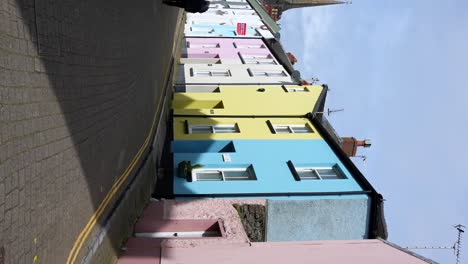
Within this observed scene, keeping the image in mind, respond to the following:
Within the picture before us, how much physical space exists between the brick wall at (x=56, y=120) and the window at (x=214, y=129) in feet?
28.5

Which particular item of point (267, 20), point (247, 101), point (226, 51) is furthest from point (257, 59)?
point (267, 20)

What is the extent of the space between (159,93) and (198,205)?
200 inches

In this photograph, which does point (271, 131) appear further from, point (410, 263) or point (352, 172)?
point (410, 263)

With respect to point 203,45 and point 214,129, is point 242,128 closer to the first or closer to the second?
point 214,129

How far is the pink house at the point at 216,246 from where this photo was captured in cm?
891

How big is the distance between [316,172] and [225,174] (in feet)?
9.87

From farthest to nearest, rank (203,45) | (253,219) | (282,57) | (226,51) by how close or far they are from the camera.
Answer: (203,45)
(226,51)
(282,57)
(253,219)

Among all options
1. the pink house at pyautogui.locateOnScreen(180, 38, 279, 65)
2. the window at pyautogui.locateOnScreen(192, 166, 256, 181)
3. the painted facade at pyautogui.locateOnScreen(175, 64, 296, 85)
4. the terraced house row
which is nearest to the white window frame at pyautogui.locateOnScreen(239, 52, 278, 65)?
the pink house at pyautogui.locateOnScreen(180, 38, 279, 65)

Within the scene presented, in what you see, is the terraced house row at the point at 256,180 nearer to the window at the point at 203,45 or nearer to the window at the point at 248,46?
the window at the point at 203,45

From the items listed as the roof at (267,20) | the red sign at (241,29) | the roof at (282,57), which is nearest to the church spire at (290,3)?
the roof at (267,20)

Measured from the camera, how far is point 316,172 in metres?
15.9

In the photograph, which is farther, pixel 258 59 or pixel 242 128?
pixel 258 59

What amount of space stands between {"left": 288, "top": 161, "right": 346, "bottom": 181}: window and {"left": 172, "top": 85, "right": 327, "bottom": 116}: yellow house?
13.7 ft

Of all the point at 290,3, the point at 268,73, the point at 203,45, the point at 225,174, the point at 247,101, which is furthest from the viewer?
the point at 290,3
